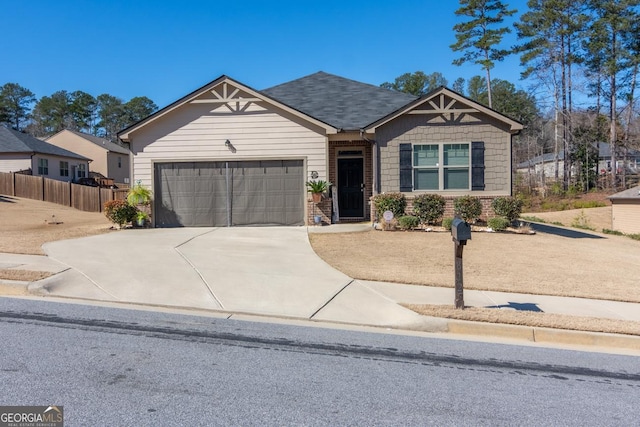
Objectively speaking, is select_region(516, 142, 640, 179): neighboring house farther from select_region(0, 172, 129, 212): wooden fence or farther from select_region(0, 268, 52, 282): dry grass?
select_region(0, 268, 52, 282): dry grass

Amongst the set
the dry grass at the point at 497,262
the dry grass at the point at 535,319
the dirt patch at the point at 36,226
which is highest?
the dirt patch at the point at 36,226

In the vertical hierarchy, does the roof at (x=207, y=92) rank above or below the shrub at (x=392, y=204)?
above

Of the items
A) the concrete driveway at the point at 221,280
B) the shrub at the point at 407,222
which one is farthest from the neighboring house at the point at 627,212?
the concrete driveway at the point at 221,280

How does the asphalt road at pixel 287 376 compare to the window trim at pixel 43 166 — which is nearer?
the asphalt road at pixel 287 376

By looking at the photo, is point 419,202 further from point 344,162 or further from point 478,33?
point 478,33

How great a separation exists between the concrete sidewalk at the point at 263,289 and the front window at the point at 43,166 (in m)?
27.7

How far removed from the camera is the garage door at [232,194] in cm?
1515

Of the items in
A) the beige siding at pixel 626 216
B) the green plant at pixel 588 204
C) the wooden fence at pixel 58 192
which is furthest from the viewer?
the green plant at pixel 588 204

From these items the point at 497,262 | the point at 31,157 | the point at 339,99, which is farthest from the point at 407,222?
the point at 31,157

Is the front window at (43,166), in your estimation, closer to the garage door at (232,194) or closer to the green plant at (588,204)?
the garage door at (232,194)

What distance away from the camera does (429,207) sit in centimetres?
1427

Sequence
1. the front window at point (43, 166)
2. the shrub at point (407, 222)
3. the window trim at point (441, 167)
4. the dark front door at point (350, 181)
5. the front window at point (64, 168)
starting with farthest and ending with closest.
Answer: the front window at point (64, 168) < the front window at point (43, 166) < the dark front door at point (350, 181) < the window trim at point (441, 167) < the shrub at point (407, 222)

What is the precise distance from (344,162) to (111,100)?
75604 mm

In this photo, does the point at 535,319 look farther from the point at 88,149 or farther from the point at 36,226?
the point at 88,149
